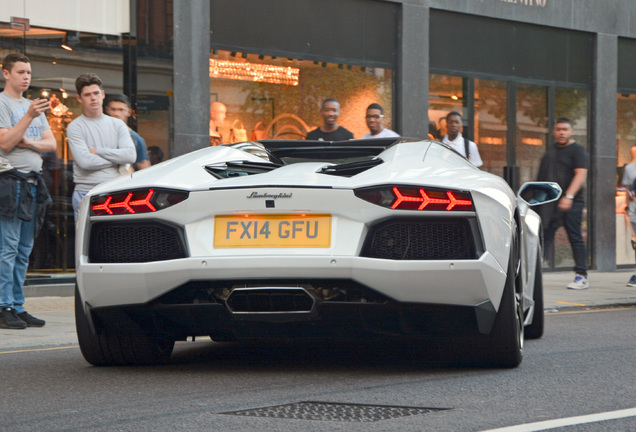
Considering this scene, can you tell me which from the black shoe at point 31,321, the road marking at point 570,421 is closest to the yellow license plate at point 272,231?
the road marking at point 570,421

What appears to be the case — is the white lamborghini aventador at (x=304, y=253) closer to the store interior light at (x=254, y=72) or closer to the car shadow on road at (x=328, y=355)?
the car shadow on road at (x=328, y=355)

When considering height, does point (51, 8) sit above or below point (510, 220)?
above

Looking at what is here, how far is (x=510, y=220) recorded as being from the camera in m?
5.74

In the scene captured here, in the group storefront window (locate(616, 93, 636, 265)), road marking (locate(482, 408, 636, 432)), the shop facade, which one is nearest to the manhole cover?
road marking (locate(482, 408, 636, 432))

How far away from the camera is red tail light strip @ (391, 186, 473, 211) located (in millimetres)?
5301

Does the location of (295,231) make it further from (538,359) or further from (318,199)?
(538,359)

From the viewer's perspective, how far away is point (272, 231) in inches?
211

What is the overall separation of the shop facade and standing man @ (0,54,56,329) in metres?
3.46

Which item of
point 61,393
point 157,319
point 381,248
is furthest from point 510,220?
point 61,393

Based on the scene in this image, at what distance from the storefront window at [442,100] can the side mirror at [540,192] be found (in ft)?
27.5

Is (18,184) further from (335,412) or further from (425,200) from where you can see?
(335,412)

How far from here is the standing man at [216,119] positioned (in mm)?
13445

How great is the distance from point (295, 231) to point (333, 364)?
1096mm

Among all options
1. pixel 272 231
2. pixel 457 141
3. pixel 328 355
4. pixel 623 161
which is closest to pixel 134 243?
pixel 272 231
